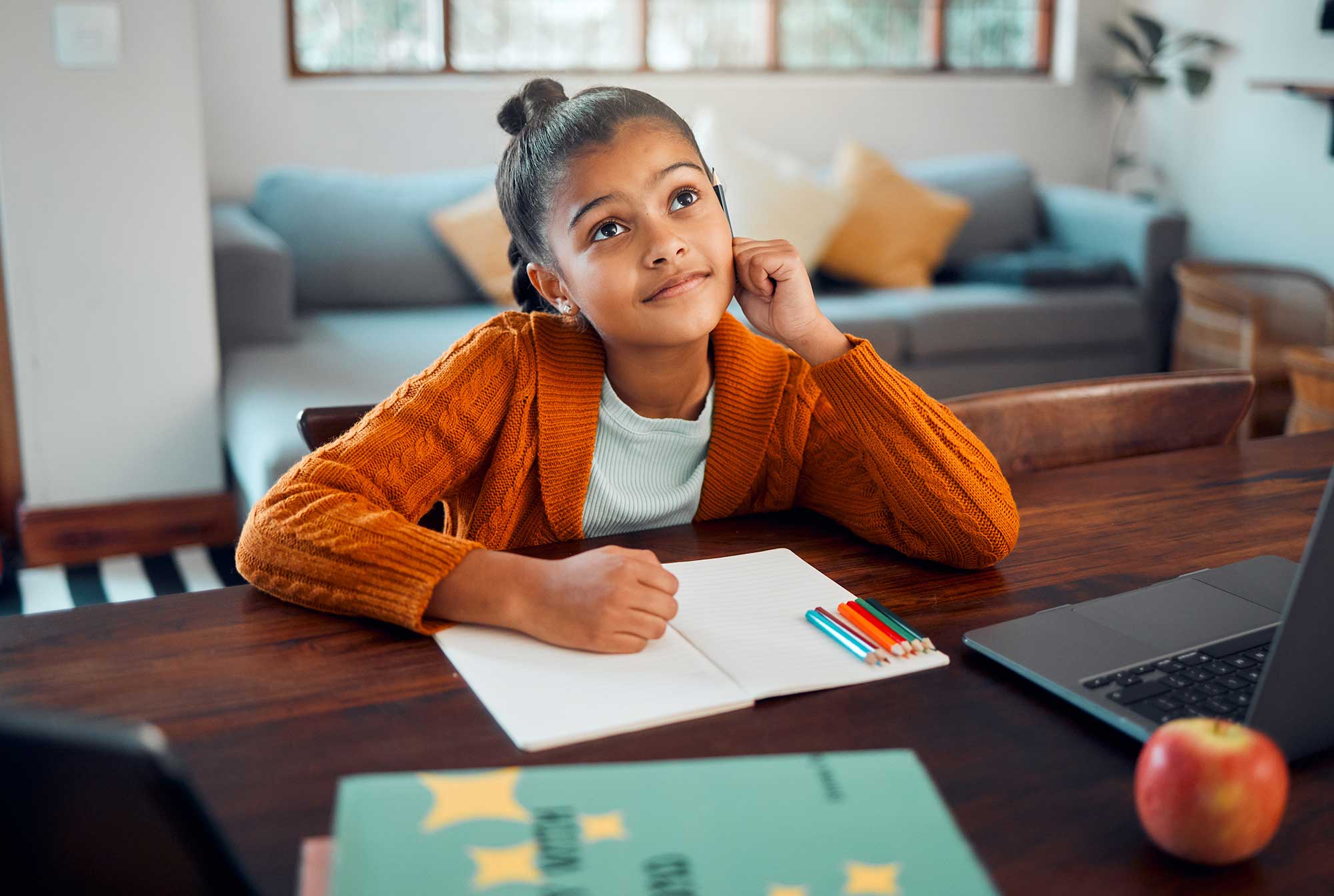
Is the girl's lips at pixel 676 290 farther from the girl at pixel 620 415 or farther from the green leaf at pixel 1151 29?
the green leaf at pixel 1151 29

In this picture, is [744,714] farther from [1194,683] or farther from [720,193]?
[720,193]

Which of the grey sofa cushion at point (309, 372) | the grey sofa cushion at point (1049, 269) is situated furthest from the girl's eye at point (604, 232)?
the grey sofa cushion at point (1049, 269)

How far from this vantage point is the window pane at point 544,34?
3939mm

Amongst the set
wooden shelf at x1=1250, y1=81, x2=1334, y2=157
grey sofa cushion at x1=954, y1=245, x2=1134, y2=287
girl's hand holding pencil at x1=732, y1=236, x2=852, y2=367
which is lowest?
grey sofa cushion at x1=954, y1=245, x2=1134, y2=287

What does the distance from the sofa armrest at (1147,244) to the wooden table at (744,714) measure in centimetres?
298

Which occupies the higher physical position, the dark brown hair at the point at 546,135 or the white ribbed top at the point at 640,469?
the dark brown hair at the point at 546,135

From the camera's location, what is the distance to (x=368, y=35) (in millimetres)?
3820

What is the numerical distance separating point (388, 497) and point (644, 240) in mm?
342

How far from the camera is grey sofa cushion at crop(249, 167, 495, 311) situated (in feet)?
11.1

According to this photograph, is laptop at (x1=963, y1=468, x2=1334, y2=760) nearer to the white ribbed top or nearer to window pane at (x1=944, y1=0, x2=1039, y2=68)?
the white ribbed top

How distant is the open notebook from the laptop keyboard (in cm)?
12

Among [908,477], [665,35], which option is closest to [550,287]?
[908,477]

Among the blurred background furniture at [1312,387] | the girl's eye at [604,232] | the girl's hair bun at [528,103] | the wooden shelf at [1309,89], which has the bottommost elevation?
the blurred background furniture at [1312,387]

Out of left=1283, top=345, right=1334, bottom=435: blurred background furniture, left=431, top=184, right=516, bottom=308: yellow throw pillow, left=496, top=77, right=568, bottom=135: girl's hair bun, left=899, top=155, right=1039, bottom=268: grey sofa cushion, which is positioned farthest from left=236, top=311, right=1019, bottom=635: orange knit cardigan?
left=899, top=155, right=1039, bottom=268: grey sofa cushion
